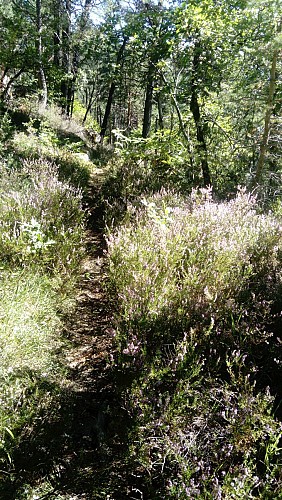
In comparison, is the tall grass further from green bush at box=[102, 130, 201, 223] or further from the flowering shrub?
green bush at box=[102, 130, 201, 223]

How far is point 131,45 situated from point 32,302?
26.2ft

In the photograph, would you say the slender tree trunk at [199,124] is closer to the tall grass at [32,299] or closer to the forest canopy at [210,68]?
the forest canopy at [210,68]

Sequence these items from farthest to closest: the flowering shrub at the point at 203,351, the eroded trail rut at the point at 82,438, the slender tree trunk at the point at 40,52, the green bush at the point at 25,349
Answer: the slender tree trunk at the point at 40,52 → the green bush at the point at 25,349 → the eroded trail rut at the point at 82,438 → the flowering shrub at the point at 203,351

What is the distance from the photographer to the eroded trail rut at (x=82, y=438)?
2008 millimetres

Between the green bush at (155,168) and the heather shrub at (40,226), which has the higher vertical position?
the green bush at (155,168)

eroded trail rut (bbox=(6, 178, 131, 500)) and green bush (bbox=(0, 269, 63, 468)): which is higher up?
green bush (bbox=(0, 269, 63, 468))

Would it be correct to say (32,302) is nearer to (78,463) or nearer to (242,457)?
(78,463)

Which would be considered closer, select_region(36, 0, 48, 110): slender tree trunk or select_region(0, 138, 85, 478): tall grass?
select_region(0, 138, 85, 478): tall grass

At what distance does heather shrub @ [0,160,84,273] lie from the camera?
12.6 ft

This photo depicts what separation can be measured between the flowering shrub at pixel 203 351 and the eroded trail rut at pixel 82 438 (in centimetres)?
19

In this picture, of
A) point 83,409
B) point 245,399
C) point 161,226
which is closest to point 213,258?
point 161,226

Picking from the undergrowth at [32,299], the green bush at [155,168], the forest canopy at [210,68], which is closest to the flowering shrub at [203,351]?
the undergrowth at [32,299]

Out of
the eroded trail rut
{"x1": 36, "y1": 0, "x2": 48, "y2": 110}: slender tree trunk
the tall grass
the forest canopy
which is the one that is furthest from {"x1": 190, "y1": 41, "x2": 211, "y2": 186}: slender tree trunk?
{"x1": 36, "y1": 0, "x2": 48, "y2": 110}: slender tree trunk

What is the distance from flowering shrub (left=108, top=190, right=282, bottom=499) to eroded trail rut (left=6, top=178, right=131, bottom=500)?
19cm
